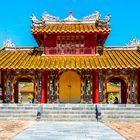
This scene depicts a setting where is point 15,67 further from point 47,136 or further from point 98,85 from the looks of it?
point 47,136

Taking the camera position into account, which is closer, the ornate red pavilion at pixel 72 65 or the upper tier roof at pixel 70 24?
the ornate red pavilion at pixel 72 65

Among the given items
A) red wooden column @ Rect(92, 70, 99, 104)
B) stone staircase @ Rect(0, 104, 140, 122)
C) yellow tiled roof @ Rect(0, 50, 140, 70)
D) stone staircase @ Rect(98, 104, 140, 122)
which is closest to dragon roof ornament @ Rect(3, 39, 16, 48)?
yellow tiled roof @ Rect(0, 50, 140, 70)

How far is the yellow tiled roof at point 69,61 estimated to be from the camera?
19.9 meters

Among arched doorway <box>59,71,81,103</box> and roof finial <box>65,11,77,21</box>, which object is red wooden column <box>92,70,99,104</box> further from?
roof finial <box>65,11,77,21</box>

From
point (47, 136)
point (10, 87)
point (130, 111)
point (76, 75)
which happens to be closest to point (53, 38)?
point (76, 75)

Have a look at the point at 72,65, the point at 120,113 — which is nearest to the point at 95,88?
the point at 72,65

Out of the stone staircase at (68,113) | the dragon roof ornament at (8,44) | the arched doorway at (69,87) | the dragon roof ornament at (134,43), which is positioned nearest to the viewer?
the stone staircase at (68,113)

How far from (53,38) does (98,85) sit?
15.7ft

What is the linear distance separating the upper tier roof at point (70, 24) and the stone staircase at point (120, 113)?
663cm

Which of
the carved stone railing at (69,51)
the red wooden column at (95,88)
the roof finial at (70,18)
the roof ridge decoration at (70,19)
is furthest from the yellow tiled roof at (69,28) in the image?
the red wooden column at (95,88)

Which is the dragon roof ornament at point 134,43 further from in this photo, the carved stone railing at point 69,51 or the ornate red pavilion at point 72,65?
the carved stone railing at point 69,51

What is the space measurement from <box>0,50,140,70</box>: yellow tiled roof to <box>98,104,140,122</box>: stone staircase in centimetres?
339

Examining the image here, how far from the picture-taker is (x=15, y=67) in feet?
65.5

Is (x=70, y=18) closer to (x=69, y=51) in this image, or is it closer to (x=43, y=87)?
(x=69, y=51)
